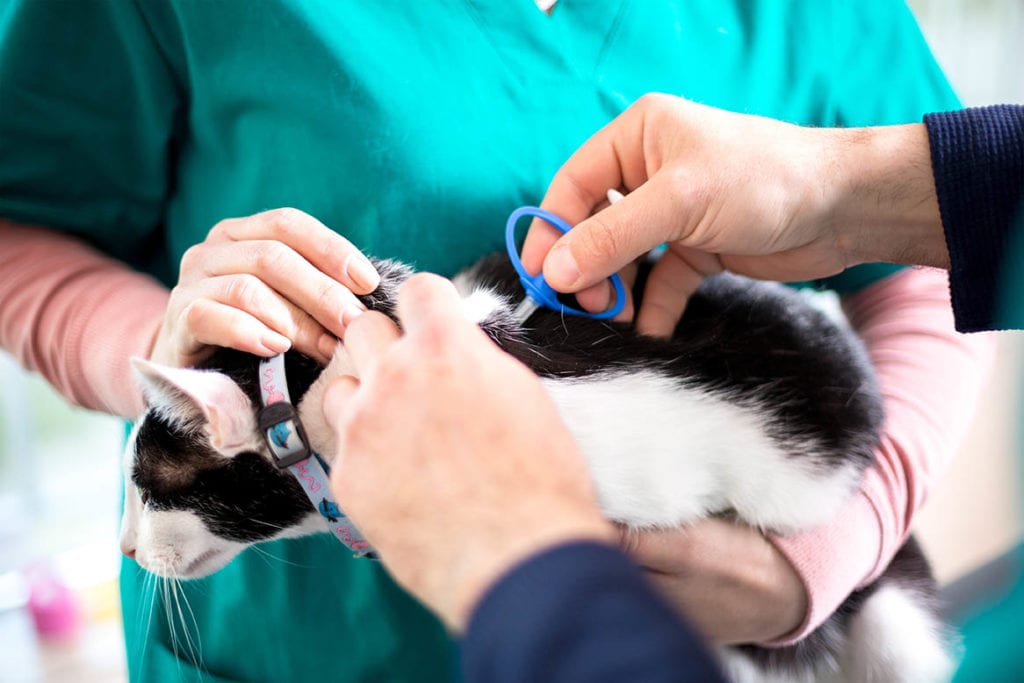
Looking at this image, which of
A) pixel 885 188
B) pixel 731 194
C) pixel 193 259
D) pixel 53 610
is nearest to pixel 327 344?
pixel 193 259

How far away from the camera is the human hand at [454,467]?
1.35ft

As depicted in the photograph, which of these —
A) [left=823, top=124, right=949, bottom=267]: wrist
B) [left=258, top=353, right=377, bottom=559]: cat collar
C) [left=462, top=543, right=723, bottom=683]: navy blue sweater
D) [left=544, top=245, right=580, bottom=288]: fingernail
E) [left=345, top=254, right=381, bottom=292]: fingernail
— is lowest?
[left=258, top=353, right=377, bottom=559]: cat collar

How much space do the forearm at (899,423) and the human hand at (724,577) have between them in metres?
0.02

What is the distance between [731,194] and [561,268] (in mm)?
152

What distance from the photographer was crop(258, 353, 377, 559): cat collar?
2.10 feet

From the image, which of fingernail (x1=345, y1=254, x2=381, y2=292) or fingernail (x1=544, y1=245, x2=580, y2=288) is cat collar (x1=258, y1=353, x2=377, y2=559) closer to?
fingernail (x1=345, y1=254, x2=381, y2=292)

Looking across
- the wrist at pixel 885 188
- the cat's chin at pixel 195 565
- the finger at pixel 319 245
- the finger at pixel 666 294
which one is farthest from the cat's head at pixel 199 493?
the wrist at pixel 885 188

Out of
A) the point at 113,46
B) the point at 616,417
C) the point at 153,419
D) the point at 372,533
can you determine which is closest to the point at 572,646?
the point at 372,533

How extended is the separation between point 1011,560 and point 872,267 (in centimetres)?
61

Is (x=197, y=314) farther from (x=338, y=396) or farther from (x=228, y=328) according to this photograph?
(x=338, y=396)

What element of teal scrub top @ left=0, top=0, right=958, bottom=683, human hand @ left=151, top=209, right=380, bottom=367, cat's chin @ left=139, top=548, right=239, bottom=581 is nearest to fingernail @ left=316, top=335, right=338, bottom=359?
human hand @ left=151, top=209, right=380, bottom=367

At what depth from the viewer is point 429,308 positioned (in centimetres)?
50

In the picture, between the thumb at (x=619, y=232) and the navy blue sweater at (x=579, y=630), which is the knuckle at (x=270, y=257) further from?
the navy blue sweater at (x=579, y=630)

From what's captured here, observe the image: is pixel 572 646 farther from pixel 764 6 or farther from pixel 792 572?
pixel 764 6
